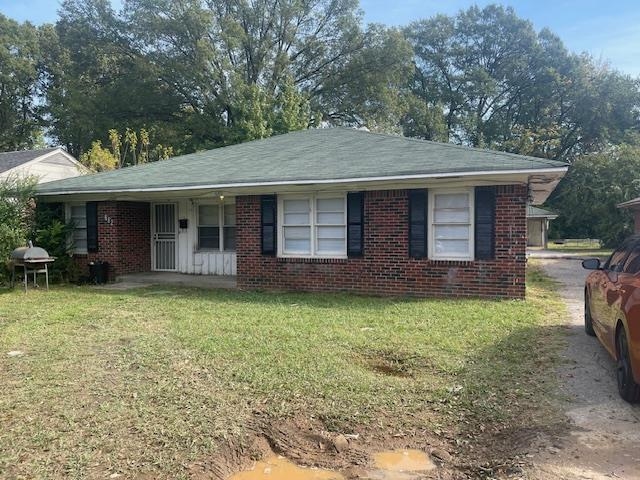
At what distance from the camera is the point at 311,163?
12.0 m

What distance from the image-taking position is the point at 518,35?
49938 millimetres

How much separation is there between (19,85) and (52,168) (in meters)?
20.9

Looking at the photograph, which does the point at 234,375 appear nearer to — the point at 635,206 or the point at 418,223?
the point at 418,223

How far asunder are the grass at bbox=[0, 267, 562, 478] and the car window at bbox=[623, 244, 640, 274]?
138 cm

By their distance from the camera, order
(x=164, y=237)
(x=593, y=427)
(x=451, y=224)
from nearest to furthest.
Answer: (x=593, y=427) < (x=451, y=224) < (x=164, y=237)

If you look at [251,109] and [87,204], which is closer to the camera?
[87,204]

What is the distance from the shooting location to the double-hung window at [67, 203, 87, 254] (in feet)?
47.4

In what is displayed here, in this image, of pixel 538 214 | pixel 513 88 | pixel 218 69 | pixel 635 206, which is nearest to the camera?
pixel 635 206

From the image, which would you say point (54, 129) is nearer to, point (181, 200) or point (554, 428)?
point (181, 200)

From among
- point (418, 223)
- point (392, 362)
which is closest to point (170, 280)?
point (418, 223)

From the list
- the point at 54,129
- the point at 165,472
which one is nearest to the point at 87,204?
the point at 165,472

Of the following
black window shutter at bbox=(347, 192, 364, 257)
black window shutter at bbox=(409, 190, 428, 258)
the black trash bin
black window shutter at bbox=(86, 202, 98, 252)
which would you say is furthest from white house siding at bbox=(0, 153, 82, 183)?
black window shutter at bbox=(409, 190, 428, 258)

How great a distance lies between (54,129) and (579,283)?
4107cm

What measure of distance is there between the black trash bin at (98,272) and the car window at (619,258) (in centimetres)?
1162
